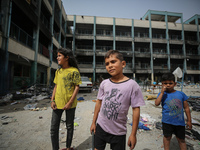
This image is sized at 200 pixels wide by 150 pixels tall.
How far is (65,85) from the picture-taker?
1.62 metres

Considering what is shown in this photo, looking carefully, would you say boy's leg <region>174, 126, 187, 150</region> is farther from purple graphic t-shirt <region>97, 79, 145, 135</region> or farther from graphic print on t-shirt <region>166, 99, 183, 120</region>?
purple graphic t-shirt <region>97, 79, 145, 135</region>

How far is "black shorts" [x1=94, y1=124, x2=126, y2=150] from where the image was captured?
100 centimetres

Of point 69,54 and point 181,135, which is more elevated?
point 69,54

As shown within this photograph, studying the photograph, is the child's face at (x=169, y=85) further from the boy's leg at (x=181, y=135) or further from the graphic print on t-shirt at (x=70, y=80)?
the graphic print on t-shirt at (x=70, y=80)

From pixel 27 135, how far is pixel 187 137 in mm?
3699

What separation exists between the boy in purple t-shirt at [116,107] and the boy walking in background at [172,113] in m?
0.92

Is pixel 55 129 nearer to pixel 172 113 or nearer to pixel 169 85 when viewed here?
pixel 172 113

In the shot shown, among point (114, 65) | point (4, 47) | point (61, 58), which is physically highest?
point (4, 47)

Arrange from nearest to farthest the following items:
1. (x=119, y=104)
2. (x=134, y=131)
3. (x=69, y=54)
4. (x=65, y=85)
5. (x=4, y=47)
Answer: (x=134, y=131), (x=119, y=104), (x=65, y=85), (x=69, y=54), (x=4, y=47)

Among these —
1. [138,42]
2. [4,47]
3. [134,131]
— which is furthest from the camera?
[138,42]

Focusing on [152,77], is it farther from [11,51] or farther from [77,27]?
[11,51]

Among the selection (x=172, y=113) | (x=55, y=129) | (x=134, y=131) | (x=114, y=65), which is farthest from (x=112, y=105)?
(x=172, y=113)

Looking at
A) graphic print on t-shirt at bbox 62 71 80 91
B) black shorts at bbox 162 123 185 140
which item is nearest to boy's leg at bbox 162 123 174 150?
black shorts at bbox 162 123 185 140

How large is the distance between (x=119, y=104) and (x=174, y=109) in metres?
1.14
